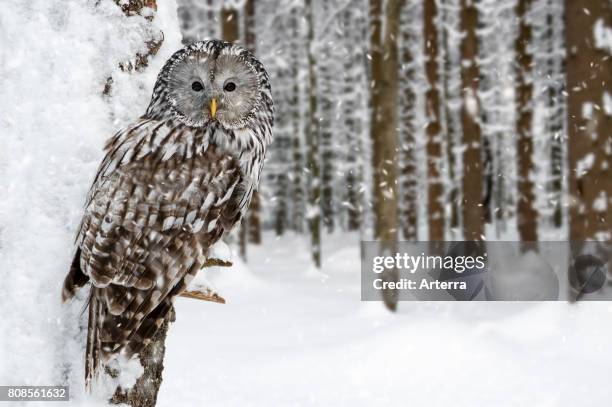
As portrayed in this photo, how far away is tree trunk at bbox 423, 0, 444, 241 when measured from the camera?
1344 cm

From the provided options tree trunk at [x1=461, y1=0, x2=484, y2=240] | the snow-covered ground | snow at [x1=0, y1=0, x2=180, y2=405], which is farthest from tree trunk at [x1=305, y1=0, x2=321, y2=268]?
snow at [x1=0, y1=0, x2=180, y2=405]

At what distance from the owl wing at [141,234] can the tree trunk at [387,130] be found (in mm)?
7259

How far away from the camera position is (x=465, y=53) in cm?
1291

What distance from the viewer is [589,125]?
7902mm

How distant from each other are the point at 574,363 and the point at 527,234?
305 inches

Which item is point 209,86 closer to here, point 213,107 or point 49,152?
point 213,107

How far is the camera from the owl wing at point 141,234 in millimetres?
2840

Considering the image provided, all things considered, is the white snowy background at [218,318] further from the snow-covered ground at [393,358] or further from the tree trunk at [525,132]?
the tree trunk at [525,132]

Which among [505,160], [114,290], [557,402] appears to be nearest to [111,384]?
[114,290]

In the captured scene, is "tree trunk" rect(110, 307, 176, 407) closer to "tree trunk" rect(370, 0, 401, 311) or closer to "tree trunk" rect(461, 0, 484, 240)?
"tree trunk" rect(370, 0, 401, 311)

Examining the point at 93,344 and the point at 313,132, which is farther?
the point at 313,132

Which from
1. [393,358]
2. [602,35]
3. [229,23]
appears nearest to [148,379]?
[393,358]

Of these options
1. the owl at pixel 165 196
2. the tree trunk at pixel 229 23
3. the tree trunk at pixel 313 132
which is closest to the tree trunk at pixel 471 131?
the tree trunk at pixel 313 132

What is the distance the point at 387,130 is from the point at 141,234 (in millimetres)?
7631
